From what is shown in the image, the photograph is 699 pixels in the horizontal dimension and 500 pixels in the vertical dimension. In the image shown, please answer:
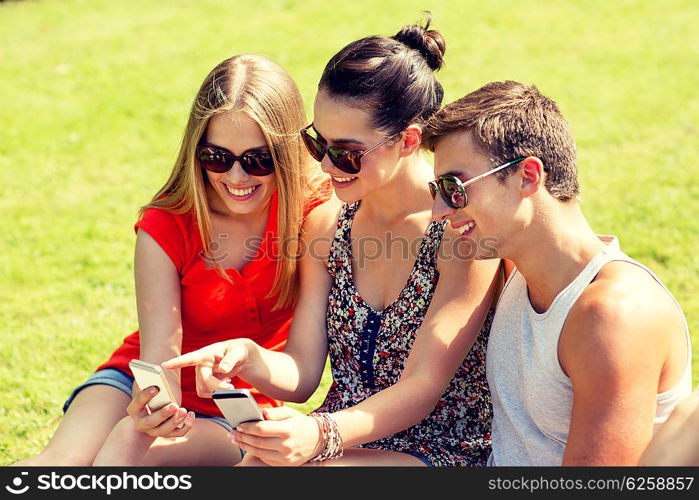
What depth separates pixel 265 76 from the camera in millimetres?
3830

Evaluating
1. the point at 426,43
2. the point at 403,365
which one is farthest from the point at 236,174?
the point at 403,365

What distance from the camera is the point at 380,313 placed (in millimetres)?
3570

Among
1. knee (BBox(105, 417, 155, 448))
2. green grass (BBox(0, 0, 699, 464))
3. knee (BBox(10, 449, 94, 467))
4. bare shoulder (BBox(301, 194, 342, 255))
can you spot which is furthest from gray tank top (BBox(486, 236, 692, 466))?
green grass (BBox(0, 0, 699, 464))

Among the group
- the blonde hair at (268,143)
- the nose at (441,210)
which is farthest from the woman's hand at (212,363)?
the nose at (441,210)

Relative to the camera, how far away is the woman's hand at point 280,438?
3.09 meters

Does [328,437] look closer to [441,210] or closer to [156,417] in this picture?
[156,417]

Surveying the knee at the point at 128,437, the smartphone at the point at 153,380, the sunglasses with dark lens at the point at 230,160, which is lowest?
the knee at the point at 128,437

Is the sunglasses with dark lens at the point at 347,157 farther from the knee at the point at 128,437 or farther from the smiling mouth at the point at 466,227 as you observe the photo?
the knee at the point at 128,437

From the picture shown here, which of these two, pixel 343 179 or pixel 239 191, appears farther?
pixel 239 191

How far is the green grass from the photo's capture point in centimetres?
592

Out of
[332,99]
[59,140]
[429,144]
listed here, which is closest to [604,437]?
[429,144]

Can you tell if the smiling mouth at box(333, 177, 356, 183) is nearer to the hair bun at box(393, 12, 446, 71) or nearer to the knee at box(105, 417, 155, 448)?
the hair bun at box(393, 12, 446, 71)

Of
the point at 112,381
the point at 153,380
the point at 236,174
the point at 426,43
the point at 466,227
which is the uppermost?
the point at 426,43

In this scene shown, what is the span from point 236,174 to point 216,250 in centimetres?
39
